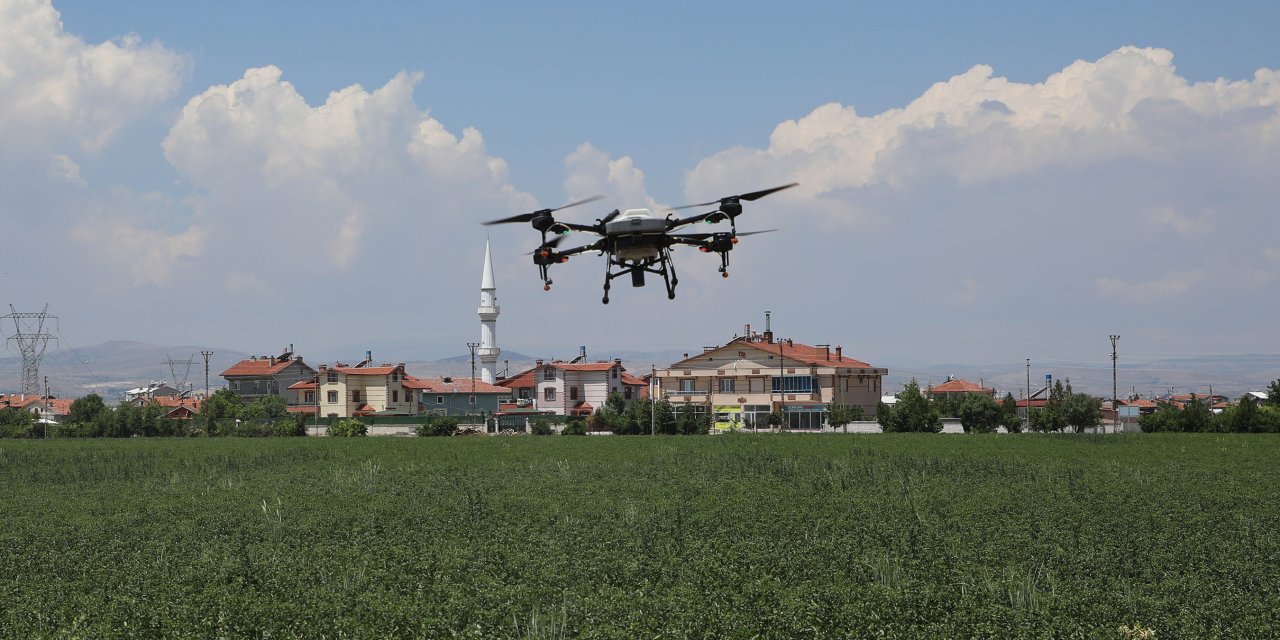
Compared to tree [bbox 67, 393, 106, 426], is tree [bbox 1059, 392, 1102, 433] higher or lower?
lower

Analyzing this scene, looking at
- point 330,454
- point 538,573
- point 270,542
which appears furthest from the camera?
point 330,454

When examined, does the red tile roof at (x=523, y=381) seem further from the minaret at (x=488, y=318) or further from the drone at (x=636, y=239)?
the drone at (x=636, y=239)

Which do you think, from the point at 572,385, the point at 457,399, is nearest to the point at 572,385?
the point at 572,385

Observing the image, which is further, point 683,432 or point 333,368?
point 333,368

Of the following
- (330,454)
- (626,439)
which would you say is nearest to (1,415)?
(330,454)

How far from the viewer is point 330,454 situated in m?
73.4

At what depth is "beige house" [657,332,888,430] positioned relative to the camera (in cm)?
11075

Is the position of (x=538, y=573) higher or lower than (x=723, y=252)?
lower

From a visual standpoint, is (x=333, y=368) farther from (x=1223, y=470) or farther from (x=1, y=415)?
(x=1223, y=470)

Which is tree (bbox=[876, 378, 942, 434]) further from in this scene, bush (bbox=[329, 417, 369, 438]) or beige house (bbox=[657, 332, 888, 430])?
bush (bbox=[329, 417, 369, 438])

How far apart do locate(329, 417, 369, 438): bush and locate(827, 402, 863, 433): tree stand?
42.2 metres

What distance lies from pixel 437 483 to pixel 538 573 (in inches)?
899

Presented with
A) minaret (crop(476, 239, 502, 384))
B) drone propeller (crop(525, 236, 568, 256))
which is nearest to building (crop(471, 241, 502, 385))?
minaret (crop(476, 239, 502, 384))

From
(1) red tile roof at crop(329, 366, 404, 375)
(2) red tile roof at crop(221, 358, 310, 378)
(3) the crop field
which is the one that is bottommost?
(3) the crop field
